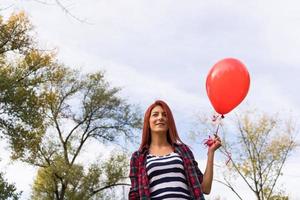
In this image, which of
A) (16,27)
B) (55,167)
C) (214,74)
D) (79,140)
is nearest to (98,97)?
(79,140)

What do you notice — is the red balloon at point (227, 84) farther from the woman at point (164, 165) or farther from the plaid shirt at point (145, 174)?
the plaid shirt at point (145, 174)

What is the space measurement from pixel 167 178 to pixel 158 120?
0.47 metres

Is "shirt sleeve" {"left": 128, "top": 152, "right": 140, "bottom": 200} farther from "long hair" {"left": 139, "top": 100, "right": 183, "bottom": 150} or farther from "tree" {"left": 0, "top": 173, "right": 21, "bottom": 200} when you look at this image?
A: "tree" {"left": 0, "top": 173, "right": 21, "bottom": 200}

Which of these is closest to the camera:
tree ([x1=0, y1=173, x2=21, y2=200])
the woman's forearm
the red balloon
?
the woman's forearm

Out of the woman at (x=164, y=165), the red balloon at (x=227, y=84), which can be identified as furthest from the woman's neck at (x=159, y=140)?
the red balloon at (x=227, y=84)

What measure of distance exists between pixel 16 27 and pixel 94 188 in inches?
395

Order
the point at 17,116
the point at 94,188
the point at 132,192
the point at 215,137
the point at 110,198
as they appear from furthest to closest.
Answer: the point at 110,198, the point at 94,188, the point at 17,116, the point at 215,137, the point at 132,192

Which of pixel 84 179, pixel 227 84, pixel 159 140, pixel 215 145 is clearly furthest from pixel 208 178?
pixel 84 179

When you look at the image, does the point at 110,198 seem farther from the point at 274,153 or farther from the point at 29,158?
the point at 274,153

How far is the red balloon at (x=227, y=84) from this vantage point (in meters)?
4.37

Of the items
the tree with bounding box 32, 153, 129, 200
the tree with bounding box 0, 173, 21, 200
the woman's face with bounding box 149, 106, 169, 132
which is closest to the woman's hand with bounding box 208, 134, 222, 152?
the woman's face with bounding box 149, 106, 169, 132

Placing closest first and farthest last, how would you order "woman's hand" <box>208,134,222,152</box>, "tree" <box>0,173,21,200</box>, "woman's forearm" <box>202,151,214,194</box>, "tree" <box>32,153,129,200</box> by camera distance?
"woman's forearm" <box>202,151,214,194</box>
"woman's hand" <box>208,134,222,152</box>
"tree" <box>0,173,21,200</box>
"tree" <box>32,153,129,200</box>

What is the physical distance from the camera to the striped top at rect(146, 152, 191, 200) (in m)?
3.55

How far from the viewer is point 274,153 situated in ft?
77.8
